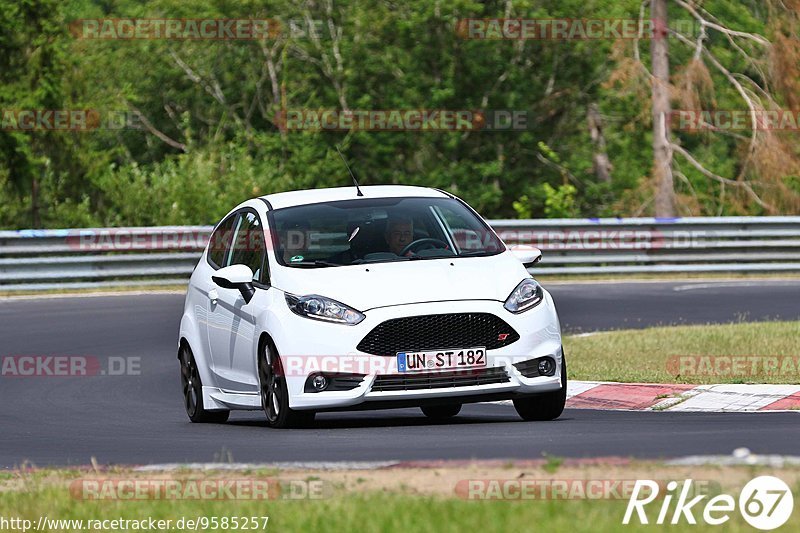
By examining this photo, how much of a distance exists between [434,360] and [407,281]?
1.88 ft

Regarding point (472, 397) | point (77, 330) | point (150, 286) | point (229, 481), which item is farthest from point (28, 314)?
point (229, 481)

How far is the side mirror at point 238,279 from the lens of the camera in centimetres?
1140

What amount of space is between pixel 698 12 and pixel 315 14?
1140 cm

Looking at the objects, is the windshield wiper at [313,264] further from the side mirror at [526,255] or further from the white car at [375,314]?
the side mirror at [526,255]

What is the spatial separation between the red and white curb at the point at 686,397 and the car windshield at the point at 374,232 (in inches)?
81.0

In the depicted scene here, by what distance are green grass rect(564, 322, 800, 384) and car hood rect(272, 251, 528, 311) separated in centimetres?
336

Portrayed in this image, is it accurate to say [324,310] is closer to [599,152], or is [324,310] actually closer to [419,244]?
[419,244]

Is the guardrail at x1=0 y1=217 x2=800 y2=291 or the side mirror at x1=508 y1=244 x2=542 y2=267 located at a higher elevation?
the side mirror at x1=508 y1=244 x2=542 y2=267

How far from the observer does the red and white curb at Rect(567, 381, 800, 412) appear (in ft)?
41.1

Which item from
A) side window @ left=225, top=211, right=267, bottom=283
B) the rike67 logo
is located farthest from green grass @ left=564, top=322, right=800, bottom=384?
the rike67 logo

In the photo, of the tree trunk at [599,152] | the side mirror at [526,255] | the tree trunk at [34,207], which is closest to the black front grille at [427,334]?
the side mirror at [526,255]

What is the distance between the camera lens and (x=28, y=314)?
74.2 ft

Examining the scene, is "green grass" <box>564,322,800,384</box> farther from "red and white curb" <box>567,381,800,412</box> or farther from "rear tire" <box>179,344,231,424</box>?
"rear tire" <box>179,344,231,424</box>

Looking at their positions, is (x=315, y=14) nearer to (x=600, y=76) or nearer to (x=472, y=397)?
(x=600, y=76)
